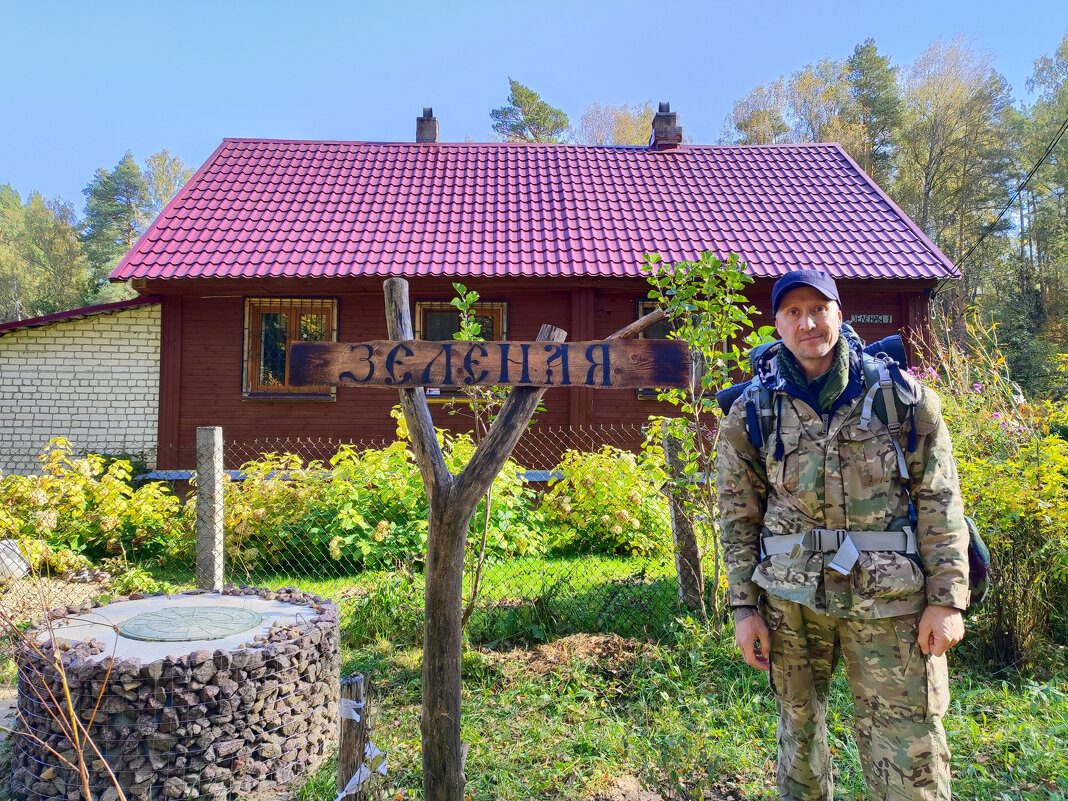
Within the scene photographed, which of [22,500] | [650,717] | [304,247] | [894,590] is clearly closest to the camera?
[894,590]

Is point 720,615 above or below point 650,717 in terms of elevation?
above

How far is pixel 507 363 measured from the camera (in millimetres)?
2588

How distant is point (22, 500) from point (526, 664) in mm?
5696

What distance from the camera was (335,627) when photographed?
3.52 meters

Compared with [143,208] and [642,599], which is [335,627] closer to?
[642,599]

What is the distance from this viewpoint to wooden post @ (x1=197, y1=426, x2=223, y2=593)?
4.62 metres

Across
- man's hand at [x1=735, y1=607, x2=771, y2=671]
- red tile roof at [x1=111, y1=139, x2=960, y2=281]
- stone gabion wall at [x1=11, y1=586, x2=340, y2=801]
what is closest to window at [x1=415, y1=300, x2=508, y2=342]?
red tile roof at [x1=111, y1=139, x2=960, y2=281]

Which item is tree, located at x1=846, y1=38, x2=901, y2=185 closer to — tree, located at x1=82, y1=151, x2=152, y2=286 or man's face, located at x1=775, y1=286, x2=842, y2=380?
man's face, located at x1=775, y1=286, x2=842, y2=380

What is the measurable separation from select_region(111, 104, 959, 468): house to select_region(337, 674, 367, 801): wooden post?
21.6 feet

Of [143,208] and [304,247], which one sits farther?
[143,208]

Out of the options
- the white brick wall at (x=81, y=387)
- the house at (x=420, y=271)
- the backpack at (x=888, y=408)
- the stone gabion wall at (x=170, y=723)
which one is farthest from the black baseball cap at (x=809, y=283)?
the white brick wall at (x=81, y=387)

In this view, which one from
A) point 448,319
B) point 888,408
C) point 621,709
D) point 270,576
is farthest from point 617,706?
point 448,319

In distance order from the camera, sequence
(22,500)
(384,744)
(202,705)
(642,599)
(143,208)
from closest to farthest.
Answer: (202,705) → (384,744) → (642,599) → (22,500) → (143,208)

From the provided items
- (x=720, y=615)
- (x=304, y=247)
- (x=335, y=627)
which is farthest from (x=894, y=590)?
(x=304, y=247)
